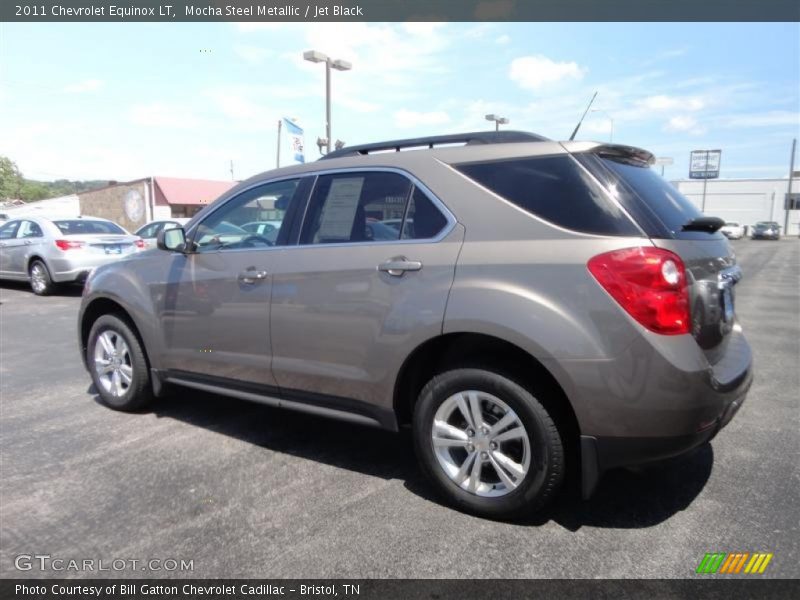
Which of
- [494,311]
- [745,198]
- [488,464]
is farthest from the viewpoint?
[745,198]

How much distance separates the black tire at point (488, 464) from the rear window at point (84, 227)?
415 inches

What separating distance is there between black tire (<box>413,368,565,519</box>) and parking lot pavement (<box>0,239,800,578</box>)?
105 millimetres

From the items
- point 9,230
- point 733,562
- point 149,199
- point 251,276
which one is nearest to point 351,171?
point 251,276

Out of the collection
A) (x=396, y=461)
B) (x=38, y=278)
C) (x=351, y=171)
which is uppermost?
(x=351, y=171)

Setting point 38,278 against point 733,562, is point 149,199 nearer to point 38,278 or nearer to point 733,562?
point 38,278

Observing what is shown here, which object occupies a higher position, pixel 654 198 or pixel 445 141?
pixel 445 141

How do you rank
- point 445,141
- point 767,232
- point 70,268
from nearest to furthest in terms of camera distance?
point 445,141 < point 70,268 < point 767,232

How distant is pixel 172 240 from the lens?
403cm

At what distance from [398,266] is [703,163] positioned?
246 feet

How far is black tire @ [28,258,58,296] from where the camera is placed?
36.1 ft

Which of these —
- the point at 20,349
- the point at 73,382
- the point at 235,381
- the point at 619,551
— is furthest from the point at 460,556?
the point at 20,349

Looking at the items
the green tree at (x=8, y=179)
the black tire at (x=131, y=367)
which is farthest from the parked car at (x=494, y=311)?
the green tree at (x=8, y=179)

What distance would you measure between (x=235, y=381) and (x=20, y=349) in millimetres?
4525

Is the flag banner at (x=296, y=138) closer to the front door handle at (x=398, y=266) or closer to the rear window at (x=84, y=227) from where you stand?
the rear window at (x=84, y=227)
